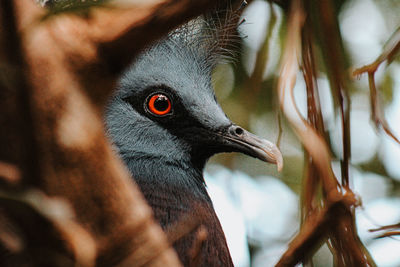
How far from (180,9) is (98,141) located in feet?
1.33

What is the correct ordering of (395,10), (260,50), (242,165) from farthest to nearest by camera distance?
(242,165), (395,10), (260,50)

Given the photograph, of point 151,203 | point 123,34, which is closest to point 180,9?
point 123,34

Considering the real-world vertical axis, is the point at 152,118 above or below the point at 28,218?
above

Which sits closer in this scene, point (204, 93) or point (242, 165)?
point (204, 93)

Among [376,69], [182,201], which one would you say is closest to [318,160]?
[376,69]

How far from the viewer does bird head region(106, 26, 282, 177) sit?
3092mm

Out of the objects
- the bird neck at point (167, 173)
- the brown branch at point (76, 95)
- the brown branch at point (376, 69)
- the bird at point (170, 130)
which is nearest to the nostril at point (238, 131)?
the bird at point (170, 130)

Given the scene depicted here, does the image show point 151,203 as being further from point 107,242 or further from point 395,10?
point 395,10

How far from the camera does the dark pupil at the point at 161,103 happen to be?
3133 millimetres

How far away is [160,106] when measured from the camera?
313cm

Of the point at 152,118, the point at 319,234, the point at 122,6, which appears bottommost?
the point at 319,234

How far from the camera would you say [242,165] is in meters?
3.91

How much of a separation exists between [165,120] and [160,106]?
0.09 metres

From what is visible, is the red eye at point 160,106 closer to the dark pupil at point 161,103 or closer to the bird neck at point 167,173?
the dark pupil at point 161,103
